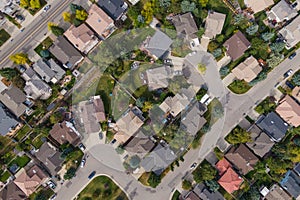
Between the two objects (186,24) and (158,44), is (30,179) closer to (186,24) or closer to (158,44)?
(158,44)

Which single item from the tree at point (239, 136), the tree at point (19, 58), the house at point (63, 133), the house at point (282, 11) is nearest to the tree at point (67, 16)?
the tree at point (19, 58)

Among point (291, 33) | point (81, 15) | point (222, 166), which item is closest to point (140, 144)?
point (222, 166)

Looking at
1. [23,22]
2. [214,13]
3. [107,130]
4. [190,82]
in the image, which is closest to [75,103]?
[107,130]

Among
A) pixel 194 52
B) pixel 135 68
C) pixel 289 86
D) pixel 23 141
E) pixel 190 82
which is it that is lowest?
pixel 289 86

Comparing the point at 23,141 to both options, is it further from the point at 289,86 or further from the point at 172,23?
the point at 289,86

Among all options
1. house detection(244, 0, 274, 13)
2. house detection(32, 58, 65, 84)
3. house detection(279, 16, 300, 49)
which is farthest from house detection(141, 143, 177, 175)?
house detection(244, 0, 274, 13)

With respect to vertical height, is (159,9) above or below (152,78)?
above

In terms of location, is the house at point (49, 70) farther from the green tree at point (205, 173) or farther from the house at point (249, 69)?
the house at point (249, 69)

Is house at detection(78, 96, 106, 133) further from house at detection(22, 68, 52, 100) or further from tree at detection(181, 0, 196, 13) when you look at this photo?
tree at detection(181, 0, 196, 13)
